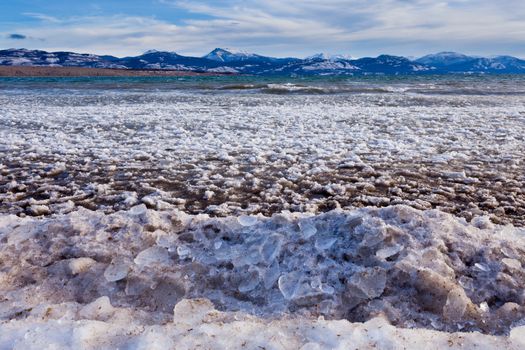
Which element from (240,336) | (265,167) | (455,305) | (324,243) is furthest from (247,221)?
(265,167)

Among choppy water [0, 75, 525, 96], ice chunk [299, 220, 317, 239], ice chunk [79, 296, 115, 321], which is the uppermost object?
ice chunk [299, 220, 317, 239]

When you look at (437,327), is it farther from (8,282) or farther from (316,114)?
(316,114)

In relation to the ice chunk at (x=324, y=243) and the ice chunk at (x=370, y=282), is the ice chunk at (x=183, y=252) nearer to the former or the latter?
the ice chunk at (x=324, y=243)

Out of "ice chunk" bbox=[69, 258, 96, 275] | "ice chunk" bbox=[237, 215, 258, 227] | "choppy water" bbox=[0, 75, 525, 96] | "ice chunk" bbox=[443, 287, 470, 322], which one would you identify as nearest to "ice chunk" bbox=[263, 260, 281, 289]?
"ice chunk" bbox=[237, 215, 258, 227]

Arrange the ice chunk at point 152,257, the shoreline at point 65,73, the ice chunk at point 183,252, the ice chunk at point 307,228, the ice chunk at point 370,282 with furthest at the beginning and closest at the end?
1. the shoreline at point 65,73
2. the ice chunk at point 307,228
3. the ice chunk at point 183,252
4. the ice chunk at point 152,257
5. the ice chunk at point 370,282

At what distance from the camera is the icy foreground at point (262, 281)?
235cm

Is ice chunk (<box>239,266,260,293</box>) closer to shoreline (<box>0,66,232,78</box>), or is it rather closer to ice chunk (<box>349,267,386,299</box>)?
ice chunk (<box>349,267,386,299</box>)

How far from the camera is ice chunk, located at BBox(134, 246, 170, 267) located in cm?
325

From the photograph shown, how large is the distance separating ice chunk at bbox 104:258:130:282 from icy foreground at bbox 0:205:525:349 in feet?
0.05

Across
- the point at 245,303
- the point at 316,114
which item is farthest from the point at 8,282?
the point at 316,114

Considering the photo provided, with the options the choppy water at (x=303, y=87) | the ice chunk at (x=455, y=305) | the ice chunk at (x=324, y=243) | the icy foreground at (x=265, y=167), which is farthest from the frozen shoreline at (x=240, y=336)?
the choppy water at (x=303, y=87)

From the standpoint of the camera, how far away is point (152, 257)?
131 inches

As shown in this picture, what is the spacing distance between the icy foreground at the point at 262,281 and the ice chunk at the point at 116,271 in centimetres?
1

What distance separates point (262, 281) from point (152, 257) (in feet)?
3.08
